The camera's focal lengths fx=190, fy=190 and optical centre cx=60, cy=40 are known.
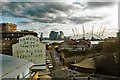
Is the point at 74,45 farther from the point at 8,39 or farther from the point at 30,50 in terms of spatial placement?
the point at 30,50

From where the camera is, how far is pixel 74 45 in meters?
15.4

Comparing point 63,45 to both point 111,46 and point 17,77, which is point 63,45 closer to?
Result: point 111,46

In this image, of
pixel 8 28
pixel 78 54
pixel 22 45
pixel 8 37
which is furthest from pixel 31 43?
pixel 78 54

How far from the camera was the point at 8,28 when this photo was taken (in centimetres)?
1271

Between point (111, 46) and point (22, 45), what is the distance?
3911 mm

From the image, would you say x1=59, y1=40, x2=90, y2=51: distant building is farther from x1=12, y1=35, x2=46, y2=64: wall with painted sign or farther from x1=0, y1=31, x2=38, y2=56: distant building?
x1=12, y1=35, x2=46, y2=64: wall with painted sign

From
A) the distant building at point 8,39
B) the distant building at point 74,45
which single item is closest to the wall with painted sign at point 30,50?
the distant building at point 8,39

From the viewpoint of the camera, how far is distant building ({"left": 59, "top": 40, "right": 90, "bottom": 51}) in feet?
48.8

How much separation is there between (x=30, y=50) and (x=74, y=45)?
7631 mm

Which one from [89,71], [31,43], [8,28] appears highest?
[8,28]

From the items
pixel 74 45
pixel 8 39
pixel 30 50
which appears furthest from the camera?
pixel 74 45

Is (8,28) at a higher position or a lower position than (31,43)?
higher

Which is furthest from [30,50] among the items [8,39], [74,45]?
[74,45]

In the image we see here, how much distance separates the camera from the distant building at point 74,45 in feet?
48.8
